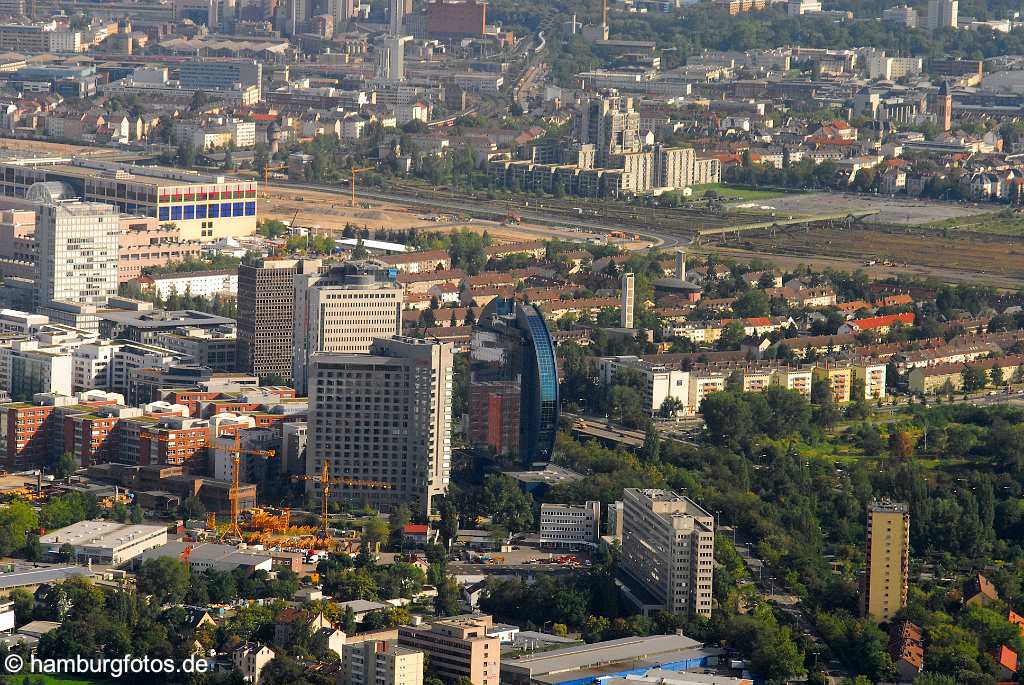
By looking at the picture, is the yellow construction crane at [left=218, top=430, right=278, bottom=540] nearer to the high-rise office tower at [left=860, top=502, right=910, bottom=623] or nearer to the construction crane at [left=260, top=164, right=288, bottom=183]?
the high-rise office tower at [left=860, top=502, right=910, bottom=623]

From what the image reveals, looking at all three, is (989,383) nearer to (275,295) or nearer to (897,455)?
(897,455)

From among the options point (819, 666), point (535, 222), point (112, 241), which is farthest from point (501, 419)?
point (535, 222)

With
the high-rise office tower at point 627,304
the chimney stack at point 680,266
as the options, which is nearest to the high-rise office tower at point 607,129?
the chimney stack at point 680,266

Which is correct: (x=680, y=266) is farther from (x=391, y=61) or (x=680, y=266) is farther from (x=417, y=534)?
(x=391, y=61)

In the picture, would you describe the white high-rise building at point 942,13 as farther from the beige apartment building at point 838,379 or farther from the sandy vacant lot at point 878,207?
the beige apartment building at point 838,379

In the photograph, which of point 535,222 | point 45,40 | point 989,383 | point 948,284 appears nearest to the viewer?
point 989,383

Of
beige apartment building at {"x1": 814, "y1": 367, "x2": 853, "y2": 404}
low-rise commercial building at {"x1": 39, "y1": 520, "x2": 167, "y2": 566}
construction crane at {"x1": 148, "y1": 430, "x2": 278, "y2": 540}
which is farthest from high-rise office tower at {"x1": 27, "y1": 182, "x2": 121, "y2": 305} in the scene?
low-rise commercial building at {"x1": 39, "y1": 520, "x2": 167, "y2": 566}
